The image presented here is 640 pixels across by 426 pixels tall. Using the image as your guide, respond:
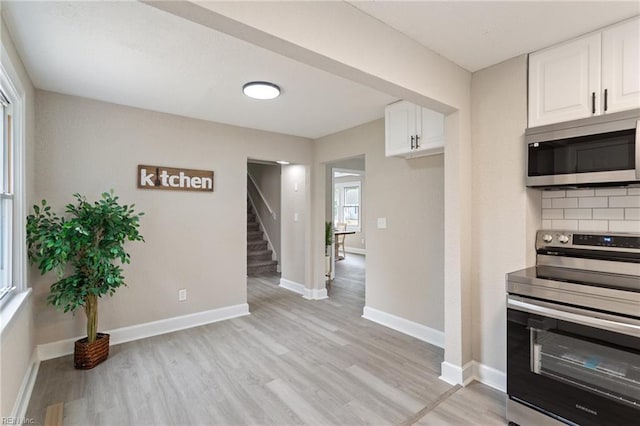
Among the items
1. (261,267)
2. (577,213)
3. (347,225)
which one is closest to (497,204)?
(577,213)

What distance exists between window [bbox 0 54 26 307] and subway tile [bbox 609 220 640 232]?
3.97m

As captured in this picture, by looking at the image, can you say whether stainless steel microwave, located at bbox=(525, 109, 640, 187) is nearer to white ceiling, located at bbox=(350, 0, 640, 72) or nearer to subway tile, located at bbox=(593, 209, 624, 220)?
subway tile, located at bbox=(593, 209, 624, 220)

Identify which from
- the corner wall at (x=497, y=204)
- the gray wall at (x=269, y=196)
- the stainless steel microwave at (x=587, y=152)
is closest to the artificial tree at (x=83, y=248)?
the corner wall at (x=497, y=204)

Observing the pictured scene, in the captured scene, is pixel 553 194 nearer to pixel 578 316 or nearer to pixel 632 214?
pixel 632 214

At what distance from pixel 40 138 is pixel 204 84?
5.23 ft

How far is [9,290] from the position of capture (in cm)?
216

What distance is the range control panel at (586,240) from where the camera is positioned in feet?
6.17

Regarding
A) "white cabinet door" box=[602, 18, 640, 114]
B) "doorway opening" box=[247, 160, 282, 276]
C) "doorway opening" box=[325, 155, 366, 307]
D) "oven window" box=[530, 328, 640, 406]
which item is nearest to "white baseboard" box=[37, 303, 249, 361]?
"doorway opening" box=[325, 155, 366, 307]

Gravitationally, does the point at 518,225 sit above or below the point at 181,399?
Result: above

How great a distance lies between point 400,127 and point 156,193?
2.72 meters

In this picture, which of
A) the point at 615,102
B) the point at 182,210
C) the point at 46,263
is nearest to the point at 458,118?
the point at 615,102

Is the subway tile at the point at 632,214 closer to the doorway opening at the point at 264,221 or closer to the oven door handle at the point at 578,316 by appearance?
the oven door handle at the point at 578,316

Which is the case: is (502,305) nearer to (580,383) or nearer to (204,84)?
(580,383)

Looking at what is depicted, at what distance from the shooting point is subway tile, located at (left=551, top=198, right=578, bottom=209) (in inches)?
85.1
